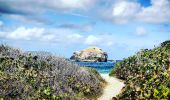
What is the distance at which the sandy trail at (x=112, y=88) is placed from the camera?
81.6 ft

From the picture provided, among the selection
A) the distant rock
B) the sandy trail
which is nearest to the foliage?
the sandy trail

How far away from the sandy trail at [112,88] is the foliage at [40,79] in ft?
1.77

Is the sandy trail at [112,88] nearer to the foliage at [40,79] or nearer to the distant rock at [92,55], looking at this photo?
the foliage at [40,79]

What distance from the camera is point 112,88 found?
28734 millimetres

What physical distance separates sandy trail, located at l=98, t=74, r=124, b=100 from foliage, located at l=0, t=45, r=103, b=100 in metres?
0.54

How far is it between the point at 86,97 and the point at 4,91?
6.83 m

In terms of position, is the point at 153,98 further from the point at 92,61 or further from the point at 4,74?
the point at 92,61

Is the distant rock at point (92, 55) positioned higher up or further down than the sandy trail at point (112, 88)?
higher up

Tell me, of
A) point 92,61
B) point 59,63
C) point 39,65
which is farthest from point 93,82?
point 92,61

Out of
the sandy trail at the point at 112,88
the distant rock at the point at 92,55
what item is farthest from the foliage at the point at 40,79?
the distant rock at the point at 92,55

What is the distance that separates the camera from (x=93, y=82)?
87.1ft

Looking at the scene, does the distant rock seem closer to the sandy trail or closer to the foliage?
the sandy trail

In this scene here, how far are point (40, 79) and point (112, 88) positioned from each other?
9241mm

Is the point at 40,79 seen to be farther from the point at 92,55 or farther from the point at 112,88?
the point at 92,55
